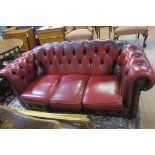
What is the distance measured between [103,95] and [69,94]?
36cm

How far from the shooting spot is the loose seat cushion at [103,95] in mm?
1635

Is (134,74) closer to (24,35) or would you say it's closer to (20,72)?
(20,72)

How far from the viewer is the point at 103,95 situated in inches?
66.7

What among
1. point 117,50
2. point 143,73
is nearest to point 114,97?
point 143,73

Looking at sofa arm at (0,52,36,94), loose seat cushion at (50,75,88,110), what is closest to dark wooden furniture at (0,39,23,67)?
sofa arm at (0,52,36,94)

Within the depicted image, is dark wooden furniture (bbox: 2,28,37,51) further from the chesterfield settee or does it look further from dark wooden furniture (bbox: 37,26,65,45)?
the chesterfield settee

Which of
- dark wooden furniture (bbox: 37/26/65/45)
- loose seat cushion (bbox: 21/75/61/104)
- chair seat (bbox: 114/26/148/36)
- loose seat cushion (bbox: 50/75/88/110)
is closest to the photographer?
loose seat cushion (bbox: 50/75/88/110)

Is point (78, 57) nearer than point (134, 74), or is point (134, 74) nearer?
point (134, 74)

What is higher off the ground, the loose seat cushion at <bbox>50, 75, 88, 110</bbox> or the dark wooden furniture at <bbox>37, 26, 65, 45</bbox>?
the dark wooden furniture at <bbox>37, 26, 65, 45</bbox>

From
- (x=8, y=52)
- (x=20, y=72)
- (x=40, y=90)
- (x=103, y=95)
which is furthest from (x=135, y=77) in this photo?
(x=8, y=52)

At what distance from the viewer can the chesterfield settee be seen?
1.61 meters

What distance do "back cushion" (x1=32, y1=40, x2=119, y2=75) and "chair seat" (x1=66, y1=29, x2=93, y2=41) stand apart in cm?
138

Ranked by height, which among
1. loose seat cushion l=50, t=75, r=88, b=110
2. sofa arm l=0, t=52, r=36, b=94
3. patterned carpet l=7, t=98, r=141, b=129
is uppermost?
sofa arm l=0, t=52, r=36, b=94
